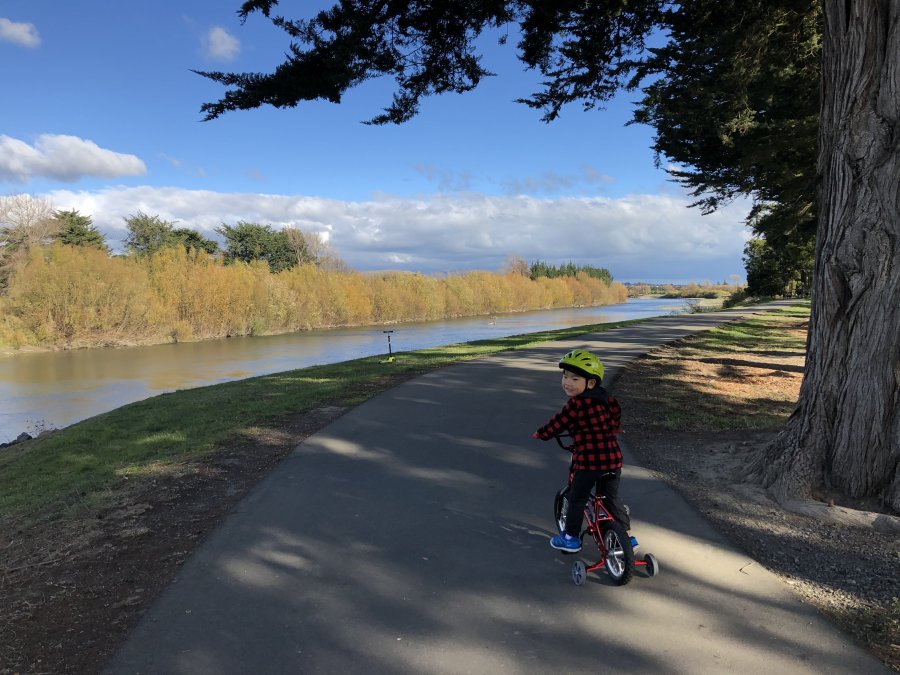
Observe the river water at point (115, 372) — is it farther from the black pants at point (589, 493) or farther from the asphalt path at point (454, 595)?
the black pants at point (589, 493)

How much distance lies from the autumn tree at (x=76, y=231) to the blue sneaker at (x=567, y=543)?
197 feet

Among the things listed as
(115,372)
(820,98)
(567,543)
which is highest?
(820,98)

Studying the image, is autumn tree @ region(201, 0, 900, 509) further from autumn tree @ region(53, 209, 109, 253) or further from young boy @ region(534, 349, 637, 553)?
autumn tree @ region(53, 209, 109, 253)

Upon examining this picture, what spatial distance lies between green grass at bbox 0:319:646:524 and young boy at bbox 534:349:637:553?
14.7 feet

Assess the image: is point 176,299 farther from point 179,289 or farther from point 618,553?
point 618,553

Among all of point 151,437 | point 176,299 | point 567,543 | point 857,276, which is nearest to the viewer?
point 567,543

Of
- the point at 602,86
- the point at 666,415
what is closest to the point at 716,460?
the point at 666,415

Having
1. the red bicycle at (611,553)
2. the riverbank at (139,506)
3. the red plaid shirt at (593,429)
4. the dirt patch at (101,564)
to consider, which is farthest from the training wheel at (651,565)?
the dirt patch at (101,564)

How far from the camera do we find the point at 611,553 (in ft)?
10.9

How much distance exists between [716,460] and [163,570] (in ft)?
16.9

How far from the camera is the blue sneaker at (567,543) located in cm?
357

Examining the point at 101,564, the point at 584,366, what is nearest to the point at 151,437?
the point at 101,564

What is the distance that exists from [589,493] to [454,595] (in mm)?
1062

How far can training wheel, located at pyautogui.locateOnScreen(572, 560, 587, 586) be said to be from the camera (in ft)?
10.7
